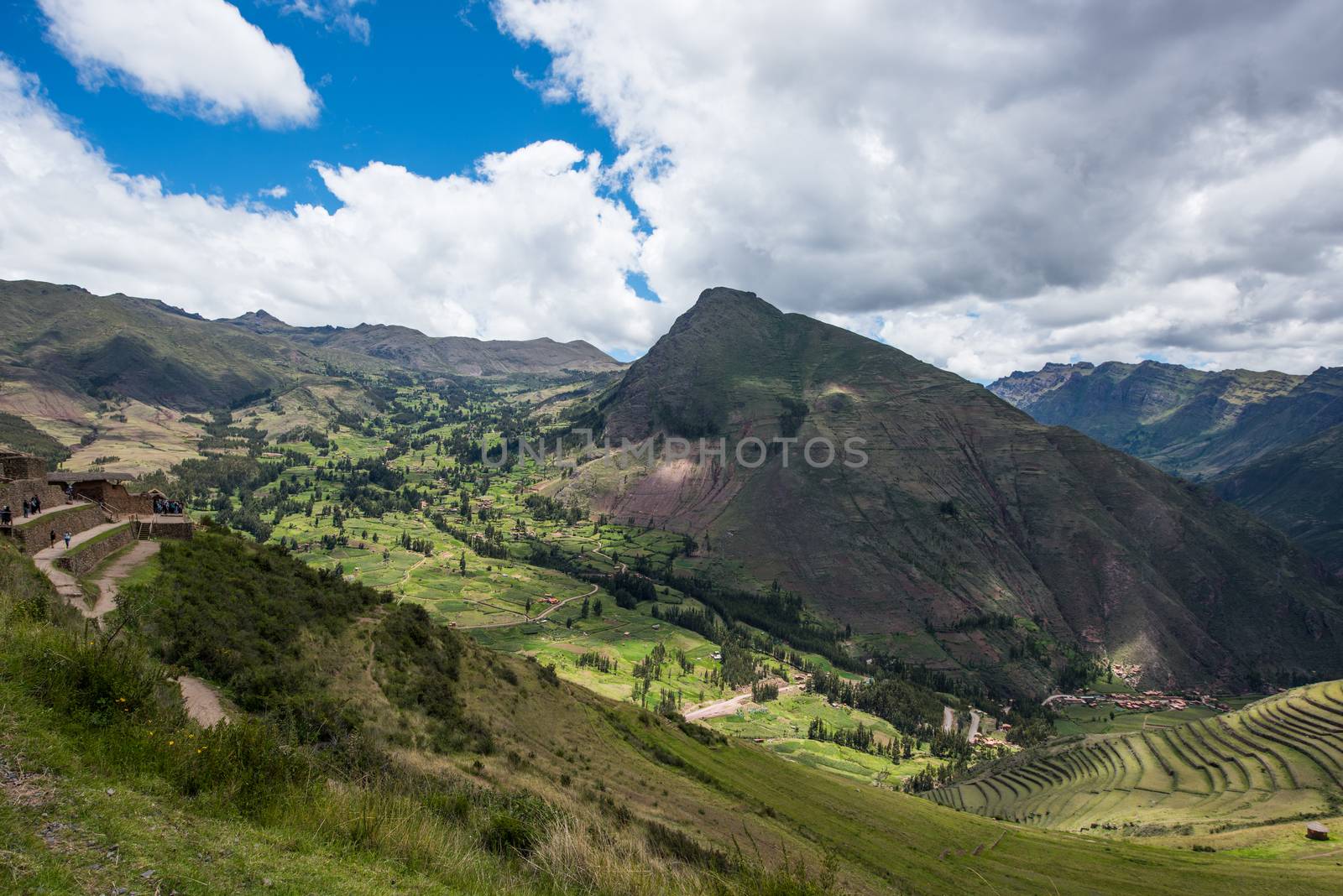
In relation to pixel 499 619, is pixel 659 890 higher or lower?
higher

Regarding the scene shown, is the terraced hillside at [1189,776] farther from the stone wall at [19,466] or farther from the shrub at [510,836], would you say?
the stone wall at [19,466]

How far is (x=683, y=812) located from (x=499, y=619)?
14043cm

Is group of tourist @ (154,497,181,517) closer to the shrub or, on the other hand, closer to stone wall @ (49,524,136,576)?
stone wall @ (49,524,136,576)

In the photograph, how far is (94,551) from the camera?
112 ft

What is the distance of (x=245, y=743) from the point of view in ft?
42.0

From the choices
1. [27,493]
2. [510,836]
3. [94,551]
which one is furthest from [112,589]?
[510,836]

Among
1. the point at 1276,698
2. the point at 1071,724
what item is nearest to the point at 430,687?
the point at 1276,698

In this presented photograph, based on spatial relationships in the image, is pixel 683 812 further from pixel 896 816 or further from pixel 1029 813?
pixel 1029 813

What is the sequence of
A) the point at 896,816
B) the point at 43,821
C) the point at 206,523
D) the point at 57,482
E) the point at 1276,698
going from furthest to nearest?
the point at 1276,698, the point at 896,816, the point at 206,523, the point at 57,482, the point at 43,821

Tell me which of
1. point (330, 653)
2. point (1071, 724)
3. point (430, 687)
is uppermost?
point (330, 653)

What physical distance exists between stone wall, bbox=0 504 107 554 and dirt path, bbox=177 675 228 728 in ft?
48.7

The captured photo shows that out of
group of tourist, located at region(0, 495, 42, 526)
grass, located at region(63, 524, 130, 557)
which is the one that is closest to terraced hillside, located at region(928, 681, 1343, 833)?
grass, located at region(63, 524, 130, 557)

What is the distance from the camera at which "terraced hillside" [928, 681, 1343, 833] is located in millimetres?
98875

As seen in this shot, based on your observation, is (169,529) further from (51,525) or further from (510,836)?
(510,836)
